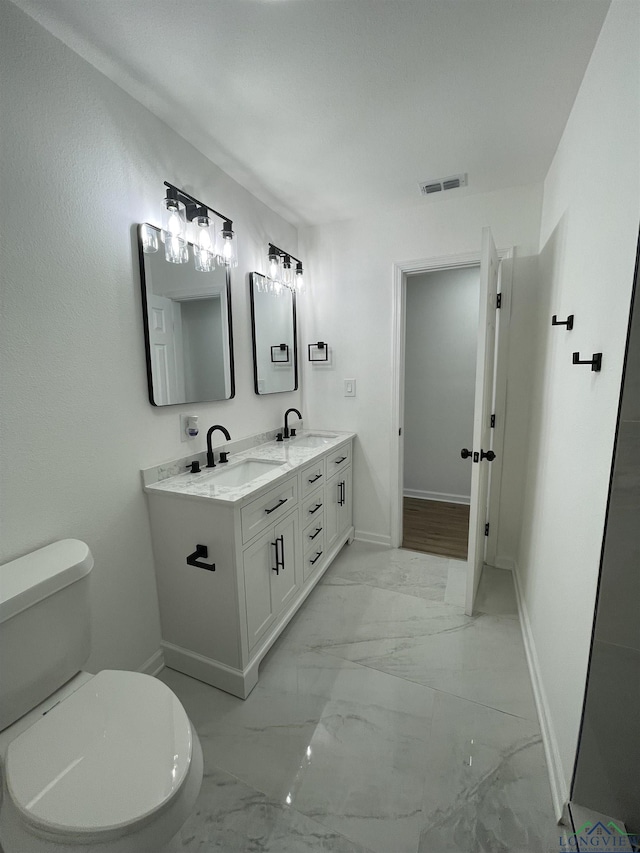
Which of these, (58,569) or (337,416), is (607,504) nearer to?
(58,569)

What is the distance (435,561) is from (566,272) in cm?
195

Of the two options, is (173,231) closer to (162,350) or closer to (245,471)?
(162,350)

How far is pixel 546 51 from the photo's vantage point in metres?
1.29

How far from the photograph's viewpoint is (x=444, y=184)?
2.15 m

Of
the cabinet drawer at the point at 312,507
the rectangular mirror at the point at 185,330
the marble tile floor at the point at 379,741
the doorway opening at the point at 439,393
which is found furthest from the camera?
the doorway opening at the point at 439,393

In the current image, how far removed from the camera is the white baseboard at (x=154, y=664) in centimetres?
162

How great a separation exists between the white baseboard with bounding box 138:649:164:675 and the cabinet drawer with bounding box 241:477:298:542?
0.75 metres

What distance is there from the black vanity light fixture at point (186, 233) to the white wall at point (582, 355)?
1.51 meters

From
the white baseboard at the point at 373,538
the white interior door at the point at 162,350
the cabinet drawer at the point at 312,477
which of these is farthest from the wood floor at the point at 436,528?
the white interior door at the point at 162,350

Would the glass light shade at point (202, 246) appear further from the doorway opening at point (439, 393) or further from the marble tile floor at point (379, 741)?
the doorway opening at point (439, 393)

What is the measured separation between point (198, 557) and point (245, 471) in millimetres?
612

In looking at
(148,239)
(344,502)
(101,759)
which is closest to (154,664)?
(101,759)

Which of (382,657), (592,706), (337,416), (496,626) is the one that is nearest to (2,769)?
(382,657)

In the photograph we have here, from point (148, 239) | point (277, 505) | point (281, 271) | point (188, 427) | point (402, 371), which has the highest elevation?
point (281, 271)
